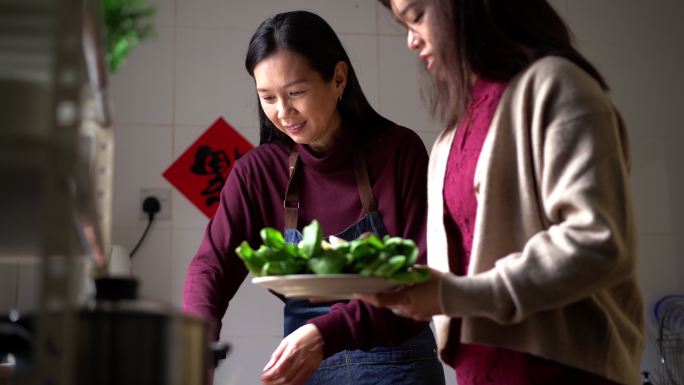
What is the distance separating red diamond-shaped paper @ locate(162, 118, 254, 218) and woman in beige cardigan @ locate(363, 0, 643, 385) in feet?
5.47

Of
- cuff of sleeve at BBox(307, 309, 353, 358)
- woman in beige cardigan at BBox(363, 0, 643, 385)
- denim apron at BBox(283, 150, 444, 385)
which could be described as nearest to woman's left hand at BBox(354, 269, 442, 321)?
woman in beige cardigan at BBox(363, 0, 643, 385)

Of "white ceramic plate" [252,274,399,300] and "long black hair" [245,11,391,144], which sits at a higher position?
"long black hair" [245,11,391,144]

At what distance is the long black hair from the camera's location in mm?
1486

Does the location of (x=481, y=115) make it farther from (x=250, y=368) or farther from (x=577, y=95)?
(x=250, y=368)

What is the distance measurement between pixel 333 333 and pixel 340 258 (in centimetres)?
32

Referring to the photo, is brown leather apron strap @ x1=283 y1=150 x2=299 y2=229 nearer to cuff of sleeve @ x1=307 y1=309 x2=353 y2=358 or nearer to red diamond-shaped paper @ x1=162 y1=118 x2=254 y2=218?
cuff of sleeve @ x1=307 y1=309 x2=353 y2=358

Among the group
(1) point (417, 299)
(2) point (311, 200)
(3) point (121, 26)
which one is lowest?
(1) point (417, 299)

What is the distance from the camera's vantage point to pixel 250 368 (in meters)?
2.60

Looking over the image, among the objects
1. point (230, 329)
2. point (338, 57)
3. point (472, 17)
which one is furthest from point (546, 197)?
point (230, 329)

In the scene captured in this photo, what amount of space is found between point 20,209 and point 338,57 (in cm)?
102

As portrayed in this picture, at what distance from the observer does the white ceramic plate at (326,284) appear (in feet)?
3.14

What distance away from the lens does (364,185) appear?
1.46 metres

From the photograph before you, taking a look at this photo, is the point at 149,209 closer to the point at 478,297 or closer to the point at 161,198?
the point at 161,198

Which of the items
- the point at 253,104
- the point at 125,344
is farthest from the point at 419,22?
the point at 253,104
